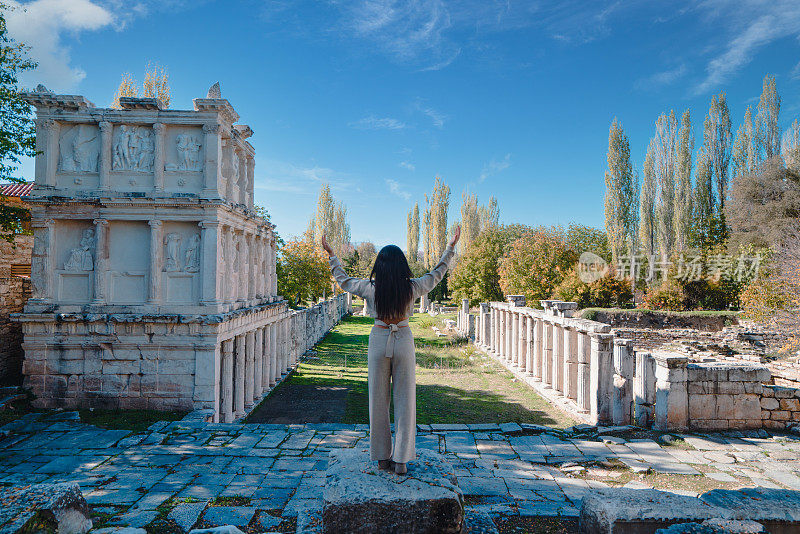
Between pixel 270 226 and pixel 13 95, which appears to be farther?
pixel 270 226

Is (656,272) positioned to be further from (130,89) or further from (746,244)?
(130,89)

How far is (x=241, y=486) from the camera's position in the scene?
5270mm

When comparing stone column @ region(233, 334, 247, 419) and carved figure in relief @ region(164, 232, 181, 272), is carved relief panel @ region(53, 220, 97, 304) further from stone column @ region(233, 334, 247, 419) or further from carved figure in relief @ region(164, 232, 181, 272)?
stone column @ region(233, 334, 247, 419)

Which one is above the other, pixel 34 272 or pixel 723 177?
pixel 723 177

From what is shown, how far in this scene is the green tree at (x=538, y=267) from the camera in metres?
24.0

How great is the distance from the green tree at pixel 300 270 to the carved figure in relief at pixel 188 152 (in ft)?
46.6

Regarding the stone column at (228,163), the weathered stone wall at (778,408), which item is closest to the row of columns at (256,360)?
the stone column at (228,163)

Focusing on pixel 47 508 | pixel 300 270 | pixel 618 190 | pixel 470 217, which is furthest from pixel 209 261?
pixel 470 217

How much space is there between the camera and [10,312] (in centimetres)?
1083

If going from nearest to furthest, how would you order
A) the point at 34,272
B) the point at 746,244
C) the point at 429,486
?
the point at 429,486, the point at 34,272, the point at 746,244

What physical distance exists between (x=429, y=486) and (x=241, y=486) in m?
3.03

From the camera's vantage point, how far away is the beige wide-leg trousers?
11.7 ft

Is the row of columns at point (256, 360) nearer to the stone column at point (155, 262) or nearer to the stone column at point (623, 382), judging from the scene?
the stone column at point (155, 262)

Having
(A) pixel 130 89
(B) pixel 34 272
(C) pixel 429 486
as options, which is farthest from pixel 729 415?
(A) pixel 130 89
